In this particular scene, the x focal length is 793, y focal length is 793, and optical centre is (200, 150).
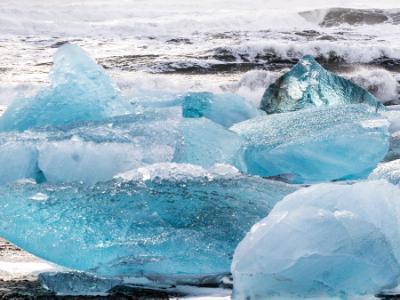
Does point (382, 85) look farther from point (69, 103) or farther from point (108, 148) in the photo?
point (108, 148)

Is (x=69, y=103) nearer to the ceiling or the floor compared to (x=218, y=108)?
nearer to the ceiling

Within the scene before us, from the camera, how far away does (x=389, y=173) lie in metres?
3.16

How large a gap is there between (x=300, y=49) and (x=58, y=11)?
20.7 ft

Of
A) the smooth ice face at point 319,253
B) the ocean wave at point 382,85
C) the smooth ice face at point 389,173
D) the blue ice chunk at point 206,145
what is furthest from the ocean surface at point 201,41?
the smooth ice face at point 319,253

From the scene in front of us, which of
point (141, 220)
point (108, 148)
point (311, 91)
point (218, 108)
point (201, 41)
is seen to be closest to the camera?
point (141, 220)

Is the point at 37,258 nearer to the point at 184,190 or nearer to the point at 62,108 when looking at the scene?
the point at 184,190

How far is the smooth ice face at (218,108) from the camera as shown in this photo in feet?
14.0

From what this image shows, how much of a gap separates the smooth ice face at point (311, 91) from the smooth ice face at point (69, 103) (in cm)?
108

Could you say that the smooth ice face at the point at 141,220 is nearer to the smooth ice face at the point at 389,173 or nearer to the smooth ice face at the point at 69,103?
the smooth ice face at the point at 389,173

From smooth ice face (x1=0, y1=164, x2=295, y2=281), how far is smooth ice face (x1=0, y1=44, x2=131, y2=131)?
1.20m

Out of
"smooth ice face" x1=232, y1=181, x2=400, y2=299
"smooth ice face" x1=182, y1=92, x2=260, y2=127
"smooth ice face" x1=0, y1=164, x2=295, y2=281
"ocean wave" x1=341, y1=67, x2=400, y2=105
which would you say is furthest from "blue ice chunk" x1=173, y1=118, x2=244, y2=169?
"ocean wave" x1=341, y1=67, x2=400, y2=105

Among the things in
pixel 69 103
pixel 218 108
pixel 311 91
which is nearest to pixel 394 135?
pixel 311 91

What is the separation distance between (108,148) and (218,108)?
1333 millimetres

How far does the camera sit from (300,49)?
33.0ft
